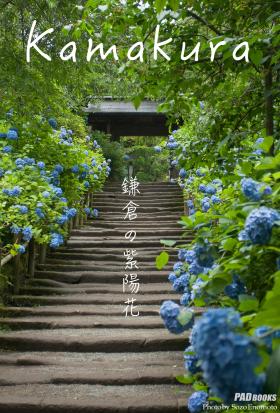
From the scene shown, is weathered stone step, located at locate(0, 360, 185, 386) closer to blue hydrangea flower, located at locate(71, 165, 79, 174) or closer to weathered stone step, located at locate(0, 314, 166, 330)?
weathered stone step, located at locate(0, 314, 166, 330)

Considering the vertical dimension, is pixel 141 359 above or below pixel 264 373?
below

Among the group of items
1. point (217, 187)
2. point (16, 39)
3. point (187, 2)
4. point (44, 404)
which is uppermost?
point (16, 39)

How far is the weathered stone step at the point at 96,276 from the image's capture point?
6.50 metres

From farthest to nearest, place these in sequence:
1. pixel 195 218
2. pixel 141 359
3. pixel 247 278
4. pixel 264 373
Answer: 1. pixel 141 359
2. pixel 195 218
3. pixel 247 278
4. pixel 264 373

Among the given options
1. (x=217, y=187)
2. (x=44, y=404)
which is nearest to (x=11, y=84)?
(x=217, y=187)

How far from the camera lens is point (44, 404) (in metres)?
3.40

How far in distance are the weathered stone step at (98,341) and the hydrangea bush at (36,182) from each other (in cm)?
77

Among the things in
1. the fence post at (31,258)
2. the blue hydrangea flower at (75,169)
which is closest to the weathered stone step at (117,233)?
the blue hydrangea flower at (75,169)

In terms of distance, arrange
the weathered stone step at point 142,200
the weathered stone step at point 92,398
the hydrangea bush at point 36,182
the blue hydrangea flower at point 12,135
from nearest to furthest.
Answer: the weathered stone step at point 92,398 → the hydrangea bush at point 36,182 → the blue hydrangea flower at point 12,135 → the weathered stone step at point 142,200

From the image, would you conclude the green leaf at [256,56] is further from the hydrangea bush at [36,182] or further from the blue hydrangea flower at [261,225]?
the hydrangea bush at [36,182]

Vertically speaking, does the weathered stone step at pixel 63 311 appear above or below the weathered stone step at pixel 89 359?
above

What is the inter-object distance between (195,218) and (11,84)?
3799 mm

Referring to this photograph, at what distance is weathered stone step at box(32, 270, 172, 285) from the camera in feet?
21.3

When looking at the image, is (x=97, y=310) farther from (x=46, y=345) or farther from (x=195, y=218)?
(x=195, y=218)
